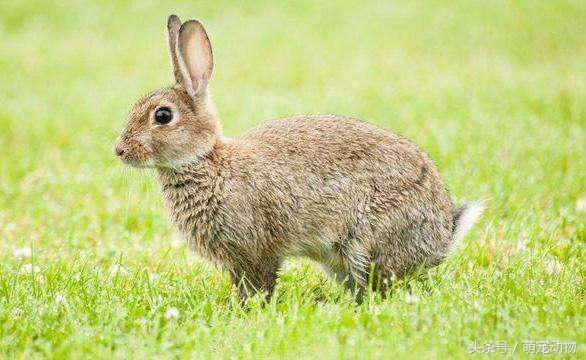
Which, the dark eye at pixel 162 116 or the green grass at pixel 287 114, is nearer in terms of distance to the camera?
the green grass at pixel 287 114

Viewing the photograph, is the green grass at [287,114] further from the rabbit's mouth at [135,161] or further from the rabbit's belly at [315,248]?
the rabbit's mouth at [135,161]

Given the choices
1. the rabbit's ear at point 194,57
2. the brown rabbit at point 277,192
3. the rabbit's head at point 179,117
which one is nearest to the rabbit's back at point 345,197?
the brown rabbit at point 277,192

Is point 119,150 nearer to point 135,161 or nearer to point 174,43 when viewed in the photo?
point 135,161

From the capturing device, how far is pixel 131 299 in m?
4.91

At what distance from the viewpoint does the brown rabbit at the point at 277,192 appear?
5.14m

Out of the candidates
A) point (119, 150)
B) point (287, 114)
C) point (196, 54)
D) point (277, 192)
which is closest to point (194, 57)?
point (196, 54)

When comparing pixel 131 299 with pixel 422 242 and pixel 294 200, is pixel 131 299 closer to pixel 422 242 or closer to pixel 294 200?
pixel 294 200

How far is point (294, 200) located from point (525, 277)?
1.45m

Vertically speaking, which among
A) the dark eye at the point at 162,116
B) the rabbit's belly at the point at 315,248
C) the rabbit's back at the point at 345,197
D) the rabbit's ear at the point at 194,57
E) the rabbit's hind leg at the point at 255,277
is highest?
the rabbit's ear at the point at 194,57

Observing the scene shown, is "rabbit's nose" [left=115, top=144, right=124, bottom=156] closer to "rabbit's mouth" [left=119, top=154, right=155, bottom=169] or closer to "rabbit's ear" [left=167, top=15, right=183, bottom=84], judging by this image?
"rabbit's mouth" [left=119, top=154, right=155, bottom=169]

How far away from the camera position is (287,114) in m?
10.8

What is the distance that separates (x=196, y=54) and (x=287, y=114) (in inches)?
215

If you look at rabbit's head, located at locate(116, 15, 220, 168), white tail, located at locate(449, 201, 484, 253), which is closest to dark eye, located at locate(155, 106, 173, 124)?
rabbit's head, located at locate(116, 15, 220, 168)

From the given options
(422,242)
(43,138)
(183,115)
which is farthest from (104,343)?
(43,138)
